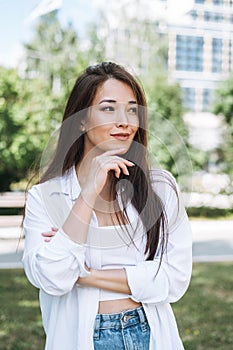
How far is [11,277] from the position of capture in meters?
5.87

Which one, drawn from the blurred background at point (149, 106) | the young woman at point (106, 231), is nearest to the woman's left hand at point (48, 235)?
the young woman at point (106, 231)

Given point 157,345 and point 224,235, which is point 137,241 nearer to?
point 157,345

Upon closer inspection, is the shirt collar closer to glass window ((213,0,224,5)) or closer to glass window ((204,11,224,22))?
glass window ((213,0,224,5))

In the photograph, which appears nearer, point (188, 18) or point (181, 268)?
point (181, 268)

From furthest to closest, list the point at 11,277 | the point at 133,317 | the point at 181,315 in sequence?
the point at 11,277 < the point at 181,315 < the point at 133,317

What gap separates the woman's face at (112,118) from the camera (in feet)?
4.43

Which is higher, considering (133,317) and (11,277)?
(133,317)

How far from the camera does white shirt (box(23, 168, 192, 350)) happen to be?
4.45 ft

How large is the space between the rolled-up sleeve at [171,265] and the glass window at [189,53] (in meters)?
20.8

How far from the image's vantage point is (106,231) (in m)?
1.40

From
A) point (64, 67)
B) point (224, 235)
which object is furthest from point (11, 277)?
point (64, 67)

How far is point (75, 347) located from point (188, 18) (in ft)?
67.4

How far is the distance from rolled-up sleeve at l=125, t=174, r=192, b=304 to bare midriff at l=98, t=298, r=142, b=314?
0.04 metres

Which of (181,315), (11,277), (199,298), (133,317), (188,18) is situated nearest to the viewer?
(133,317)
